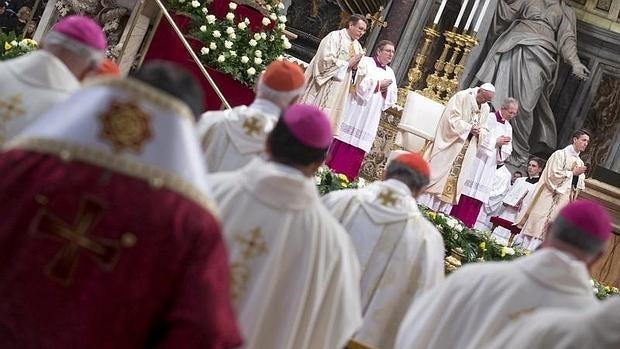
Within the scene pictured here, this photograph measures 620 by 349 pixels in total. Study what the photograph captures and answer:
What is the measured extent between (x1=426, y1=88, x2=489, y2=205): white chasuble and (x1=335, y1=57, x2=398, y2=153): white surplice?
866mm

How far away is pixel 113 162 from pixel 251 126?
3.10 meters

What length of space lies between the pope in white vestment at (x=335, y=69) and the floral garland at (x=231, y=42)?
3.29 feet

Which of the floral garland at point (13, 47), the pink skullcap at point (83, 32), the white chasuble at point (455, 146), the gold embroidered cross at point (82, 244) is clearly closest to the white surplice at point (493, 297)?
the pink skullcap at point (83, 32)

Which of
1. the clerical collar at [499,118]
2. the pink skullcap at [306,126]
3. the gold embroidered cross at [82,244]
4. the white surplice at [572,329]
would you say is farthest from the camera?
the clerical collar at [499,118]

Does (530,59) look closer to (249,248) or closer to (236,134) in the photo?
(236,134)

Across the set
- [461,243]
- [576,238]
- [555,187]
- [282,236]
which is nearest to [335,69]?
[461,243]

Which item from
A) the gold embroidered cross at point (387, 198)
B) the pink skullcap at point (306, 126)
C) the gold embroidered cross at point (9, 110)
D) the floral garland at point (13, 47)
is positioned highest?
the pink skullcap at point (306, 126)

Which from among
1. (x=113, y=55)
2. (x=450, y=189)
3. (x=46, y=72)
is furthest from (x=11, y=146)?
(x=450, y=189)

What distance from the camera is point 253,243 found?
382cm

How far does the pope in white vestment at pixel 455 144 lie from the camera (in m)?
13.6

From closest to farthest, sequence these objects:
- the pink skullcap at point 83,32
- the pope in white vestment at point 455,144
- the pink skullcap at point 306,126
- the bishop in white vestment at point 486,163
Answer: the pink skullcap at point 306,126, the pink skullcap at point 83,32, the pope in white vestment at point 455,144, the bishop in white vestment at point 486,163

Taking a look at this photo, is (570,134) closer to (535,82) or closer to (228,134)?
(535,82)

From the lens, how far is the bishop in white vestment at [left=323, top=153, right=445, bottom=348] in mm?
5742

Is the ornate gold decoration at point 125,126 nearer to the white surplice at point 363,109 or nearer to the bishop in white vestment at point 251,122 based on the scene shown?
the bishop in white vestment at point 251,122
